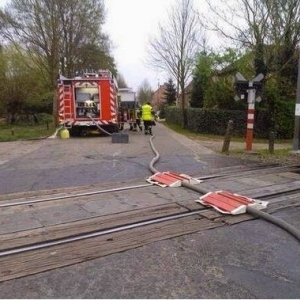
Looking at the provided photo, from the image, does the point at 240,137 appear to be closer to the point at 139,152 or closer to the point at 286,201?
the point at 139,152

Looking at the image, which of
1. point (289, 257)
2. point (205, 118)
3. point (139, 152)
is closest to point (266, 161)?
point (139, 152)

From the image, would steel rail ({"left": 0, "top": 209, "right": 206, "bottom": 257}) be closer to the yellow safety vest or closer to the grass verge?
the grass verge

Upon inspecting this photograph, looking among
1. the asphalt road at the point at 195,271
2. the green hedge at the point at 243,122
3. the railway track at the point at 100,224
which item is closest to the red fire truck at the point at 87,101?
the green hedge at the point at 243,122

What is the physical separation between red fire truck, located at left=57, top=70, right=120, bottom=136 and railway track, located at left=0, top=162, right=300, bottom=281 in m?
12.8

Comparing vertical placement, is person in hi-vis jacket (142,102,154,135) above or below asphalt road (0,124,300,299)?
above

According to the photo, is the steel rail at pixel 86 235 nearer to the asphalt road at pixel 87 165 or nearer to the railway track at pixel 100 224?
the railway track at pixel 100 224

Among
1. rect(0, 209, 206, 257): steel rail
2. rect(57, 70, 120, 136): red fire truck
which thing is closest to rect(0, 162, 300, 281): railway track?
rect(0, 209, 206, 257): steel rail

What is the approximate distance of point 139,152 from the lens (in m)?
13.3

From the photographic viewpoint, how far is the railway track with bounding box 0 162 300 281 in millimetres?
4250

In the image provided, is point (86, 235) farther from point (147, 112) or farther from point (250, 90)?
point (147, 112)

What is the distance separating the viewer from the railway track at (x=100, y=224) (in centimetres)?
425

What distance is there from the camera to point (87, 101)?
19.9 meters

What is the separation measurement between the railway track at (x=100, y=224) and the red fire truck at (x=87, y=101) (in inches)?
506

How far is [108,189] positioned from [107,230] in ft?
7.56
